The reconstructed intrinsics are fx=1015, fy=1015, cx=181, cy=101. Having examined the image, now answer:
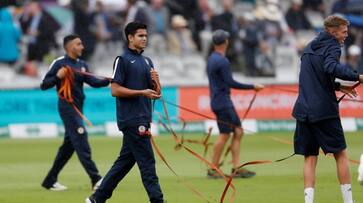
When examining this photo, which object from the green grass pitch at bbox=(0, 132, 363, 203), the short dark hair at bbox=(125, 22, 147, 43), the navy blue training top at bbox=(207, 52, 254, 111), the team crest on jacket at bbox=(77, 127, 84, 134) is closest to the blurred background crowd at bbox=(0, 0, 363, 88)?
the green grass pitch at bbox=(0, 132, 363, 203)

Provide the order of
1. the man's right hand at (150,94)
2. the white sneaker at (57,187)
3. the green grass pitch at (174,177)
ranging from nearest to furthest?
the man's right hand at (150,94) → the green grass pitch at (174,177) → the white sneaker at (57,187)

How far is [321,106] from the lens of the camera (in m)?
12.0

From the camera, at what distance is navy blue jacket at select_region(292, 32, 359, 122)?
1202cm

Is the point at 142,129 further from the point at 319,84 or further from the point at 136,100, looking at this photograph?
the point at 319,84

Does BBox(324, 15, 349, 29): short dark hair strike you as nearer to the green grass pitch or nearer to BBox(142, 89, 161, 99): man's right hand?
BBox(142, 89, 161, 99): man's right hand

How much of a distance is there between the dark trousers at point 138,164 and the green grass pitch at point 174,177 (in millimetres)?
1444

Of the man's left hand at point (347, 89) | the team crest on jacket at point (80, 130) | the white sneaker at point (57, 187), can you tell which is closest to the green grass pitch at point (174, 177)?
the white sneaker at point (57, 187)

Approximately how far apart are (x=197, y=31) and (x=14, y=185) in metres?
14.0

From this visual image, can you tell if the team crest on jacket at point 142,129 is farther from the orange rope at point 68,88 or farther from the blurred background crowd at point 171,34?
the blurred background crowd at point 171,34

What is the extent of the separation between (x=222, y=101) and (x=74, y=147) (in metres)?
2.99

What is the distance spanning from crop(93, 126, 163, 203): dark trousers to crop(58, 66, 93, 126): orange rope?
300 centimetres

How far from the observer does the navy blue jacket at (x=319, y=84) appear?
1202 centimetres

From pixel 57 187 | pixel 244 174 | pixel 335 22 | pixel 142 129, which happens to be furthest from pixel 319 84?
pixel 57 187

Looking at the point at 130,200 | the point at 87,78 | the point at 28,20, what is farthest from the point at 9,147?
the point at 130,200
